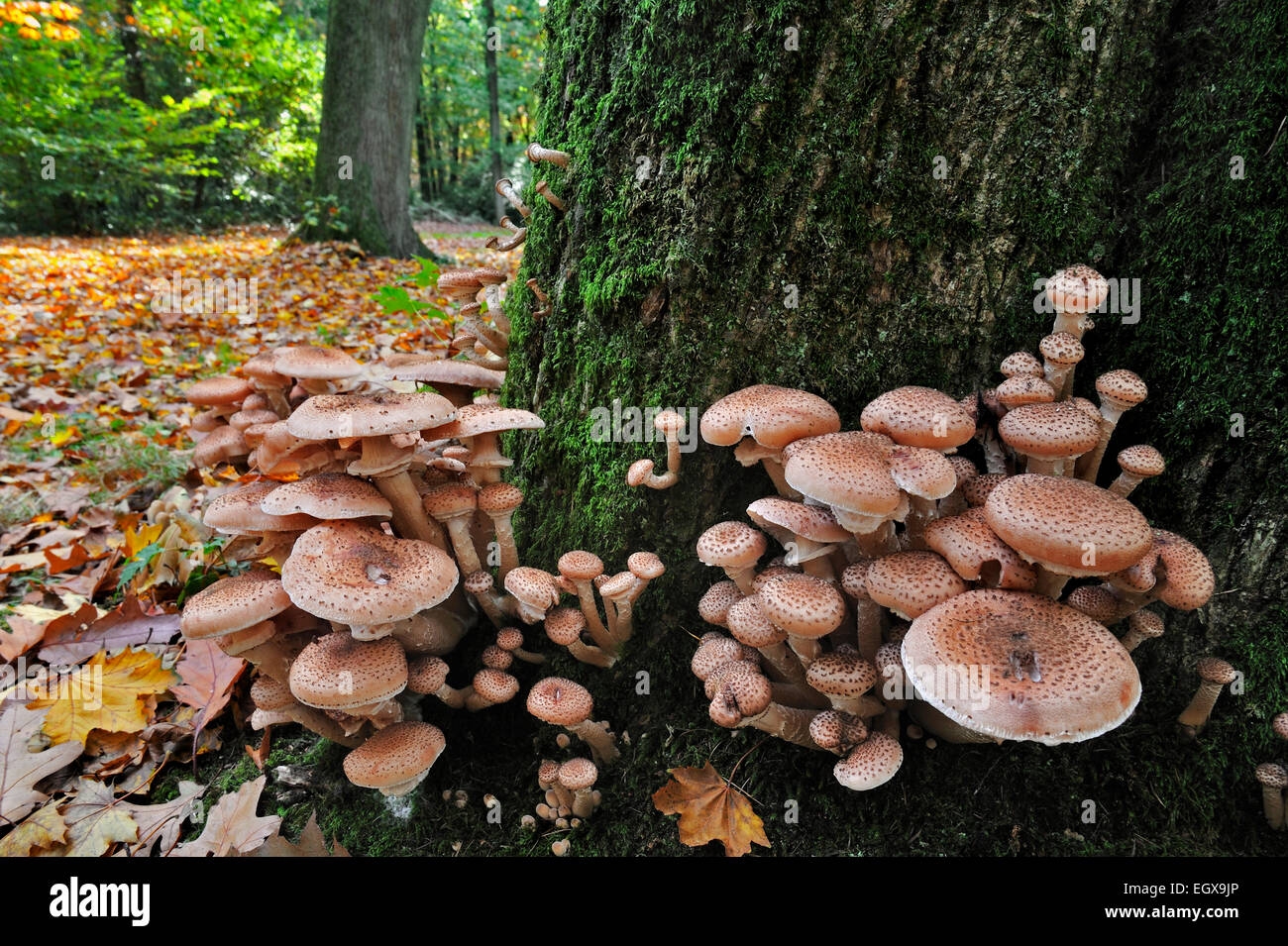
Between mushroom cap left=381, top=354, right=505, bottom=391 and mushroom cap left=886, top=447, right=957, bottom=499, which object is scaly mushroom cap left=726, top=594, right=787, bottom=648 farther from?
mushroom cap left=381, top=354, right=505, bottom=391

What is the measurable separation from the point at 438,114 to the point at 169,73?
64.9 ft

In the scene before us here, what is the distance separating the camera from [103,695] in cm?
329

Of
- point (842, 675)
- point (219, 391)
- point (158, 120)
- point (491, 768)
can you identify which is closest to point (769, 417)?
point (842, 675)

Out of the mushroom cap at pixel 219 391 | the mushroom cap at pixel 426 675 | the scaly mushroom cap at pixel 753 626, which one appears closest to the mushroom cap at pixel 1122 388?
the scaly mushroom cap at pixel 753 626

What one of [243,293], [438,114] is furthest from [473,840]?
[438,114]

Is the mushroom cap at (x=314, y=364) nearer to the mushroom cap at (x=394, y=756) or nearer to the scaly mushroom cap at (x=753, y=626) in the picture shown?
the mushroom cap at (x=394, y=756)

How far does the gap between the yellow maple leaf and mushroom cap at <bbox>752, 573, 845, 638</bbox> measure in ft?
10.2

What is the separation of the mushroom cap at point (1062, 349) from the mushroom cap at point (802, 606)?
3.64 feet

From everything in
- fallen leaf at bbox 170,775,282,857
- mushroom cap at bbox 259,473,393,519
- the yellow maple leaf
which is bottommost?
fallen leaf at bbox 170,775,282,857

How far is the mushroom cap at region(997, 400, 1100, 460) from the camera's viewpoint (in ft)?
6.90

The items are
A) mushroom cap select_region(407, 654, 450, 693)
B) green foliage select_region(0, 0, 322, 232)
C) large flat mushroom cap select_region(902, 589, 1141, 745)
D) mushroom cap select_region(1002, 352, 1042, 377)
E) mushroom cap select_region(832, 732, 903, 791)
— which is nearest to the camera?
large flat mushroom cap select_region(902, 589, 1141, 745)

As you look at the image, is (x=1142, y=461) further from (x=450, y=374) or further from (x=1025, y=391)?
(x=450, y=374)

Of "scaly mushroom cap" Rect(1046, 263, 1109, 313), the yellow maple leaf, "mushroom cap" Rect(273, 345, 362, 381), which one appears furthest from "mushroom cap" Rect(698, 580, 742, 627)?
the yellow maple leaf

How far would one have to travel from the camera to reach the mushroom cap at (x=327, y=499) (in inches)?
94.6
